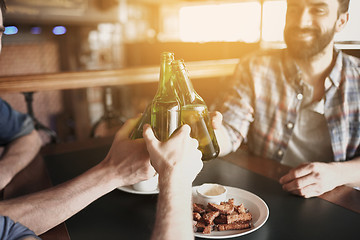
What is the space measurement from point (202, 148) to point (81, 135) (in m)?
4.14

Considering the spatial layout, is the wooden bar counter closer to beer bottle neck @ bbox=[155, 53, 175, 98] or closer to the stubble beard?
the stubble beard

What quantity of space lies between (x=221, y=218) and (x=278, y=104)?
0.82m

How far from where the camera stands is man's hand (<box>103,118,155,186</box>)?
3.06 ft

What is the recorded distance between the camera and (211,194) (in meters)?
0.95

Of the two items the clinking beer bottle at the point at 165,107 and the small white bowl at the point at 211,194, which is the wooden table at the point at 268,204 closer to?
the small white bowl at the point at 211,194

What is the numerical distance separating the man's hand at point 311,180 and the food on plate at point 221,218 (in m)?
0.21

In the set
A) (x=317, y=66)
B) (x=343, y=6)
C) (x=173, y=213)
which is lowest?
(x=173, y=213)

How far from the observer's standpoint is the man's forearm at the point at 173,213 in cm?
68

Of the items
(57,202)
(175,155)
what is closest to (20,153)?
(57,202)

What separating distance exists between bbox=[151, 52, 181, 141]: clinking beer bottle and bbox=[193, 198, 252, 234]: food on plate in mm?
223

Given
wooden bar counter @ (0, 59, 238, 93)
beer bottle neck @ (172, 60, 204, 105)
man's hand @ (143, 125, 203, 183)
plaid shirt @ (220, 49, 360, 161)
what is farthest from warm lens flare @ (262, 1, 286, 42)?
man's hand @ (143, 125, 203, 183)

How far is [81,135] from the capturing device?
15.7 feet

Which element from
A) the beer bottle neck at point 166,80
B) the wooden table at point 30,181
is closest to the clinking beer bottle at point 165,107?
the beer bottle neck at point 166,80

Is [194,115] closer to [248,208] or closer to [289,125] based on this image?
[248,208]
